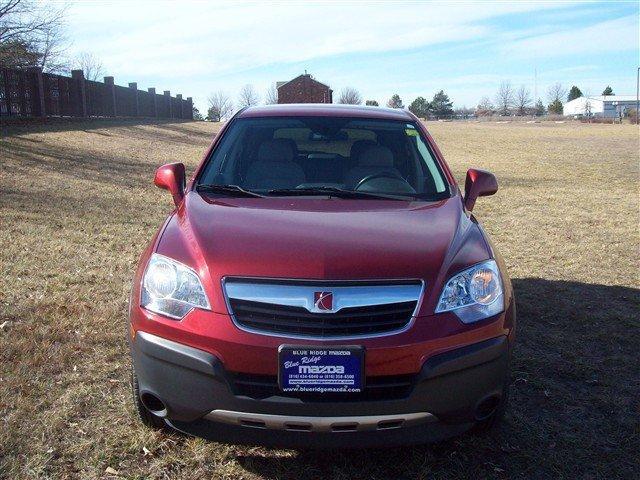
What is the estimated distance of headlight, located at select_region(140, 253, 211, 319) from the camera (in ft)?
8.58

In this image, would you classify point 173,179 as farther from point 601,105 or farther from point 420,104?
point 601,105

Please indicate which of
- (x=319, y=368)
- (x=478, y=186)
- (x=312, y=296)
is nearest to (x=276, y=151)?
(x=478, y=186)

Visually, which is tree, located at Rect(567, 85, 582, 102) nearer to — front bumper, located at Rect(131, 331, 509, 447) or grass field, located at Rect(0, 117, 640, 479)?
grass field, located at Rect(0, 117, 640, 479)

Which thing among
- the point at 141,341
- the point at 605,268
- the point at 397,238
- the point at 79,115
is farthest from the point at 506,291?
the point at 79,115

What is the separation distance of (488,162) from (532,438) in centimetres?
1960

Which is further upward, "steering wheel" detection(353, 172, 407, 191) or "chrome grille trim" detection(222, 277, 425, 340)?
"steering wheel" detection(353, 172, 407, 191)

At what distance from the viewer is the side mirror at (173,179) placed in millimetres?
3803

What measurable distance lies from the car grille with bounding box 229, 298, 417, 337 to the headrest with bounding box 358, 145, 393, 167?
1.67m

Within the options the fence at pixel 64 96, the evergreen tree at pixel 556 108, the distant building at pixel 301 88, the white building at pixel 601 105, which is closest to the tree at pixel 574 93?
the white building at pixel 601 105

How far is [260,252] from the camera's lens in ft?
8.77

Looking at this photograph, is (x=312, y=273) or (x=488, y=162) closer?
(x=312, y=273)

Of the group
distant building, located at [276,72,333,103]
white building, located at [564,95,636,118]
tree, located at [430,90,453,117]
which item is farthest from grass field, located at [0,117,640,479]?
white building, located at [564,95,636,118]

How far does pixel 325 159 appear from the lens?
416 cm

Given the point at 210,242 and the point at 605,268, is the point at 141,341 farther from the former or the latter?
the point at 605,268
